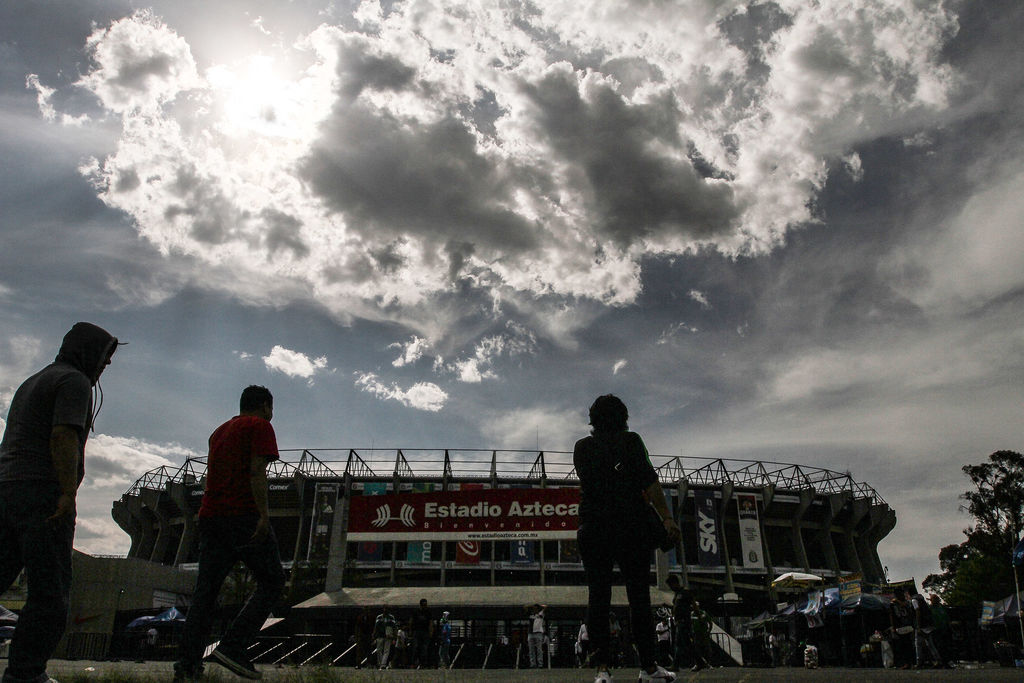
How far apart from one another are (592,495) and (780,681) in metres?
2.26

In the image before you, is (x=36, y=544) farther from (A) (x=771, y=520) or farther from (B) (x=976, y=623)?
(A) (x=771, y=520)

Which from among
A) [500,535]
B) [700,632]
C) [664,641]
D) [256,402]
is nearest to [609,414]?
[256,402]

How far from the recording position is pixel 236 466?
436 centimetres

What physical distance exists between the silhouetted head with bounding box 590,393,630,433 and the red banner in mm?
22356

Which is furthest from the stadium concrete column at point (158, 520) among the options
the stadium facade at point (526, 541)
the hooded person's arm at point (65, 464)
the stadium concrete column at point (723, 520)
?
the hooded person's arm at point (65, 464)

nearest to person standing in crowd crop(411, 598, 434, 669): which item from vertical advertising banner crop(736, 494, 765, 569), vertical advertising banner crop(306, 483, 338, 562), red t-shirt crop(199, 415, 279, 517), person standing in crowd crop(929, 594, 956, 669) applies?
person standing in crowd crop(929, 594, 956, 669)

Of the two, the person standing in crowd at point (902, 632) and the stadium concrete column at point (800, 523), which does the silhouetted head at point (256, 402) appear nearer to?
the person standing in crowd at point (902, 632)

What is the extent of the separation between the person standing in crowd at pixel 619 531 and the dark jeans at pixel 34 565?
2904 mm

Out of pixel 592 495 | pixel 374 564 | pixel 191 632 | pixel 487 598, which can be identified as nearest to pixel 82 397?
pixel 191 632

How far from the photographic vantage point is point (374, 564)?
3644cm

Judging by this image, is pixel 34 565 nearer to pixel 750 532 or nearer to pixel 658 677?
pixel 658 677

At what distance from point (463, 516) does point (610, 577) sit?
23043 mm

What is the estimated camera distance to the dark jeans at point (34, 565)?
3.03 metres

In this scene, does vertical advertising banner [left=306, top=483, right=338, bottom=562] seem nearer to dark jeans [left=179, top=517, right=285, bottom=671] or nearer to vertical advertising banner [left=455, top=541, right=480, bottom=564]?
vertical advertising banner [left=455, top=541, right=480, bottom=564]
